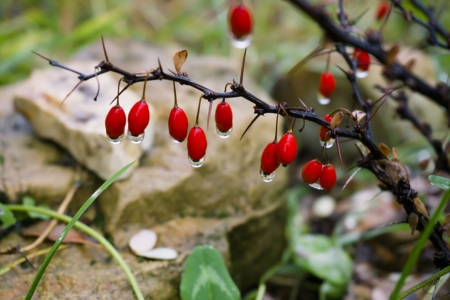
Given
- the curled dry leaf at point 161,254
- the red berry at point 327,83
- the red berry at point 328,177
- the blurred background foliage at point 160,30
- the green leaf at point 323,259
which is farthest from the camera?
the blurred background foliage at point 160,30

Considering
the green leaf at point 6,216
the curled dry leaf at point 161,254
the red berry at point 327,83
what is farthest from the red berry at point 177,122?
the green leaf at point 6,216

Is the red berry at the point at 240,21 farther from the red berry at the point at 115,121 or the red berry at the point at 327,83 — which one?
the red berry at the point at 327,83

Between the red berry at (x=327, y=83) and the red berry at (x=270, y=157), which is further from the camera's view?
the red berry at (x=327, y=83)

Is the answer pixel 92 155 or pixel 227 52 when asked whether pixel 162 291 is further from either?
pixel 227 52

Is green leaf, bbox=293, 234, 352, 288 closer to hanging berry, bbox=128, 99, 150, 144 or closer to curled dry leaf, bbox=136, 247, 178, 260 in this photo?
curled dry leaf, bbox=136, 247, 178, 260

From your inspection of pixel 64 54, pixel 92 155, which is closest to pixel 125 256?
pixel 92 155

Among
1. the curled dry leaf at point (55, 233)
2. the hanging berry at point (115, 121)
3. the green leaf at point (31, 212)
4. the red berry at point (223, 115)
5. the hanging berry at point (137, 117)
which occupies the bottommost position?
the red berry at point (223, 115)

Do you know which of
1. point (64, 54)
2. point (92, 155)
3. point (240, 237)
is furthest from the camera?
point (64, 54)

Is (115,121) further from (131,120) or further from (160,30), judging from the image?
(160,30)
